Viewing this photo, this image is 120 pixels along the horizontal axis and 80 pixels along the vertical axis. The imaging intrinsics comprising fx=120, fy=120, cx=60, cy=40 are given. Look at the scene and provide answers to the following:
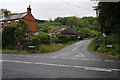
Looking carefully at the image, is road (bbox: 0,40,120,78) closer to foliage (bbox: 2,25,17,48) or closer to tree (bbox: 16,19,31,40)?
tree (bbox: 16,19,31,40)

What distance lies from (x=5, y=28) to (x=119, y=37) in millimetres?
16773

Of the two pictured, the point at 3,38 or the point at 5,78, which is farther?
the point at 3,38

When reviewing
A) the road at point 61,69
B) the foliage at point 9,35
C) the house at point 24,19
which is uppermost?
the house at point 24,19

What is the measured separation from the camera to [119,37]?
14562 millimetres

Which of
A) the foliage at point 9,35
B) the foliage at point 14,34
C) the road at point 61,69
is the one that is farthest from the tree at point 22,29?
the road at point 61,69

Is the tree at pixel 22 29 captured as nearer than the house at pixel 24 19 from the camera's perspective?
Yes

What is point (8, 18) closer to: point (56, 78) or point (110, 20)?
point (110, 20)

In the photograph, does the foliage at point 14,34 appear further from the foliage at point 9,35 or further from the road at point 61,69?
the road at point 61,69

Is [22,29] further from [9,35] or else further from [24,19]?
[24,19]

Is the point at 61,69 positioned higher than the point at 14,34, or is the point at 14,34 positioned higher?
the point at 14,34

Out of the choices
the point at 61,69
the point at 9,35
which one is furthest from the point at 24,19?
the point at 61,69

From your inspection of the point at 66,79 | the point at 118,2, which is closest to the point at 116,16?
the point at 118,2

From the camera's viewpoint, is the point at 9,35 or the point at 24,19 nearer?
the point at 9,35

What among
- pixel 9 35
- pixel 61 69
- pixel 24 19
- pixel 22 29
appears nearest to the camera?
pixel 61 69
